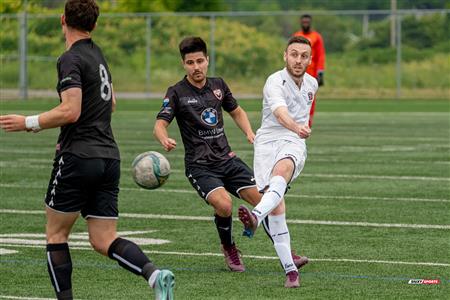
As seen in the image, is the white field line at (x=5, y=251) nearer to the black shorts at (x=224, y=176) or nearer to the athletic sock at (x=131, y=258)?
the black shorts at (x=224, y=176)

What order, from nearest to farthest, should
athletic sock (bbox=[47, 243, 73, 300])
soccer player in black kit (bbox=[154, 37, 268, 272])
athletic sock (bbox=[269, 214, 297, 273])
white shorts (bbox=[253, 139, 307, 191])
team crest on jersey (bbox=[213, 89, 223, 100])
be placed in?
1. athletic sock (bbox=[47, 243, 73, 300])
2. athletic sock (bbox=[269, 214, 297, 273])
3. white shorts (bbox=[253, 139, 307, 191])
4. soccer player in black kit (bbox=[154, 37, 268, 272])
5. team crest on jersey (bbox=[213, 89, 223, 100])

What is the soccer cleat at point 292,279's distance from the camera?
8461 millimetres

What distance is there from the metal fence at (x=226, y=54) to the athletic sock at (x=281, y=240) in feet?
91.3

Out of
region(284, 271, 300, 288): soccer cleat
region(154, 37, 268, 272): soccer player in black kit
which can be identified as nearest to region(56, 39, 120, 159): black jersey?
region(284, 271, 300, 288): soccer cleat

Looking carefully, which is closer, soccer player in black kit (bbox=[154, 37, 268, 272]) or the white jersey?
the white jersey

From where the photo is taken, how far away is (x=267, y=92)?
916cm

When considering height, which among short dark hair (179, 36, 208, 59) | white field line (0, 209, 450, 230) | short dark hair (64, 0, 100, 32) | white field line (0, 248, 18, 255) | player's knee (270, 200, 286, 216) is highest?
short dark hair (64, 0, 100, 32)

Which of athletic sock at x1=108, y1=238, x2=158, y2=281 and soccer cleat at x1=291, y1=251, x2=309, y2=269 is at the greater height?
athletic sock at x1=108, y1=238, x2=158, y2=281

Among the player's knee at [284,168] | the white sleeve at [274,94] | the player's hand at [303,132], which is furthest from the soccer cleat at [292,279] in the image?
the white sleeve at [274,94]

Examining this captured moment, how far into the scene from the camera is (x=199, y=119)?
9.48m

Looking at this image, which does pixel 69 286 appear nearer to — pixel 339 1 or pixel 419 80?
pixel 419 80

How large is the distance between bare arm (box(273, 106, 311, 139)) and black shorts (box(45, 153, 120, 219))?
184 centimetres

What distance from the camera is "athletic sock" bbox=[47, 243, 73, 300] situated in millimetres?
7266

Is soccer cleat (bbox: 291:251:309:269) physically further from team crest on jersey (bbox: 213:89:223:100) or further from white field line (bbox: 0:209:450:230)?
white field line (bbox: 0:209:450:230)
